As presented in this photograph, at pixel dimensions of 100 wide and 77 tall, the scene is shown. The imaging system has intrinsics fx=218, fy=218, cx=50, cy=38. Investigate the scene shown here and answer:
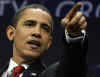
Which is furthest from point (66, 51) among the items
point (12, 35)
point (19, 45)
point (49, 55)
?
point (49, 55)

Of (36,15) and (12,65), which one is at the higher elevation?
(36,15)

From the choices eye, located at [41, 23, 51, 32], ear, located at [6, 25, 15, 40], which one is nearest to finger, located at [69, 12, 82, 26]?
eye, located at [41, 23, 51, 32]

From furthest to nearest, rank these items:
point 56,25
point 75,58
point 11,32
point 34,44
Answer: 1. point 56,25
2. point 11,32
3. point 34,44
4. point 75,58

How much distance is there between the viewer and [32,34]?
5.91ft

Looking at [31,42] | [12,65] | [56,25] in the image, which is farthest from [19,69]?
[56,25]

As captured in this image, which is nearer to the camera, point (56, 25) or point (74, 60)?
point (74, 60)

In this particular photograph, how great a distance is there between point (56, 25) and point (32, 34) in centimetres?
105

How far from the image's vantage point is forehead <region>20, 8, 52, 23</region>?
1.86 meters

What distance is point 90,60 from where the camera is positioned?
2883mm

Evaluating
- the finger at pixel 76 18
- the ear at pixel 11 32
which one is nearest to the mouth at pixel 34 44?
the ear at pixel 11 32

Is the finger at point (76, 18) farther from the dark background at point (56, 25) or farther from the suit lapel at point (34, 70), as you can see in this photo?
the dark background at point (56, 25)

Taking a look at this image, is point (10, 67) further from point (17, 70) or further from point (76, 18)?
point (76, 18)

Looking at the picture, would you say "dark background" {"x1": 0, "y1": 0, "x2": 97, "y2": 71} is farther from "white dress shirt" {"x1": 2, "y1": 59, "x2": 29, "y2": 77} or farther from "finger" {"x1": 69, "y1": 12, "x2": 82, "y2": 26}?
"finger" {"x1": 69, "y1": 12, "x2": 82, "y2": 26}

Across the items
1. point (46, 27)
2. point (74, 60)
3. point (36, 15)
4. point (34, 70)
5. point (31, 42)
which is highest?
point (36, 15)
